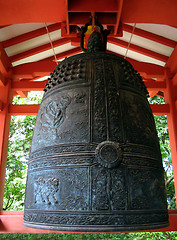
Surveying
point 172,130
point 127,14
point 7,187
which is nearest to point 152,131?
point 127,14

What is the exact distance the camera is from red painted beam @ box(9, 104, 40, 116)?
167 inches

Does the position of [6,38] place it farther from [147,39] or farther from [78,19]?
[147,39]

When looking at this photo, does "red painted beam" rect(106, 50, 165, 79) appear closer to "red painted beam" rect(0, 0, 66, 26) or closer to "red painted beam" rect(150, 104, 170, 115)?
"red painted beam" rect(150, 104, 170, 115)

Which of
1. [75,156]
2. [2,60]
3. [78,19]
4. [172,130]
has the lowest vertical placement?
[75,156]

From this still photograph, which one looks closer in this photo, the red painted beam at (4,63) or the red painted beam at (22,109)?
the red painted beam at (4,63)

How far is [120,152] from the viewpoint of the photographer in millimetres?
1098

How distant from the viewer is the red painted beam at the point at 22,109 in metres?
4.25

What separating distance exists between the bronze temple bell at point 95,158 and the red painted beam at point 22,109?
2949 mm

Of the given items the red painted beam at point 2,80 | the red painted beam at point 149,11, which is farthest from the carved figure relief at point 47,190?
the red painted beam at point 2,80

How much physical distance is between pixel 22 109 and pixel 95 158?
3518 mm

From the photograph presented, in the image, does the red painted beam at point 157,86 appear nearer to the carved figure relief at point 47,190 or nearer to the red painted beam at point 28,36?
the red painted beam at point 28,36

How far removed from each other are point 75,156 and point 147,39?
13.2 feet

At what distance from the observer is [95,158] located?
109 cm

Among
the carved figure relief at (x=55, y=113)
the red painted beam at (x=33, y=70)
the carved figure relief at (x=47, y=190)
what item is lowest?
the carved figure relief at (x=47, y=190)
